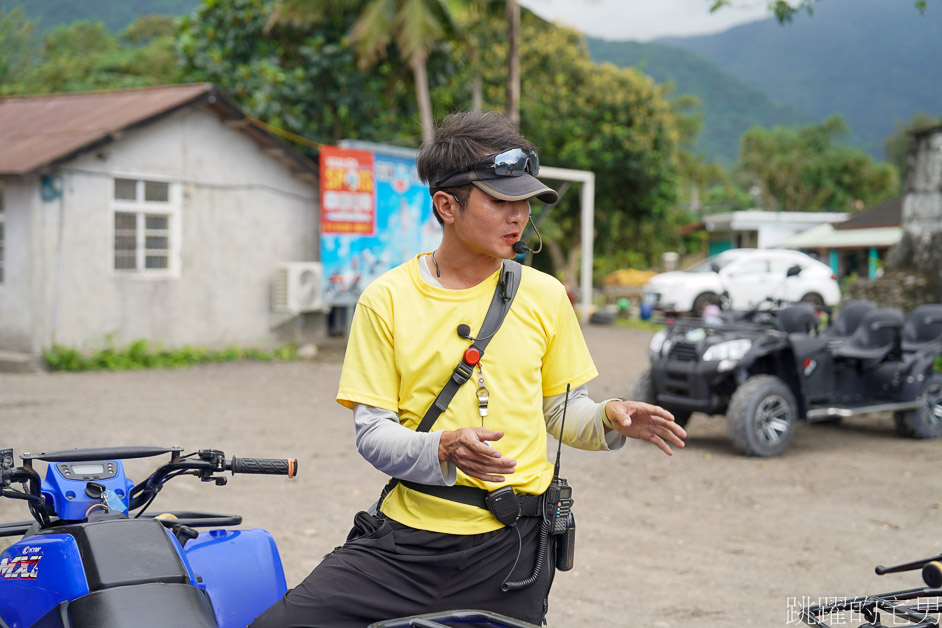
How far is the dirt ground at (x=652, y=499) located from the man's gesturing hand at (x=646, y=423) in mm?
1949

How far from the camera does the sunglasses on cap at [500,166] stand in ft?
7.47

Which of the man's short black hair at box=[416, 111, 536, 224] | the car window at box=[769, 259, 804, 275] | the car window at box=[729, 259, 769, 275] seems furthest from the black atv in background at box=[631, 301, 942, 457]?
the car window at box=[769, 259, 804, 275]

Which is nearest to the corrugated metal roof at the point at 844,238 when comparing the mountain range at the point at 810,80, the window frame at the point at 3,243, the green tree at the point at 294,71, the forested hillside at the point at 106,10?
the green tree at the point at 294,71

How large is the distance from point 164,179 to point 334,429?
6757 millimetres

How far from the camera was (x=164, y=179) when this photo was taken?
1438 cm

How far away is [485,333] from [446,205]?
13.3 inches

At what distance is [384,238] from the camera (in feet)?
53.6

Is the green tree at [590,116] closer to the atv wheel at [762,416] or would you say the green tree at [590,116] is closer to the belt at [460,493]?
the atv wheel at [762,416]

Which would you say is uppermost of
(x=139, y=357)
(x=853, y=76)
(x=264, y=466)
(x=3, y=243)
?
(x=853, y=76)

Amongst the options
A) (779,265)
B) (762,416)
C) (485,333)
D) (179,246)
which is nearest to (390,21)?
(179,246)

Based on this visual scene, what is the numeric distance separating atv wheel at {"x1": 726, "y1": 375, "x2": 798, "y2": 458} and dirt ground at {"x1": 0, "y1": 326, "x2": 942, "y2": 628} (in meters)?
0.16

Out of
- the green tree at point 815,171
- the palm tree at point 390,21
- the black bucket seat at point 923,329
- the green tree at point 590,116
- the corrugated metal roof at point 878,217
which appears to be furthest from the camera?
the green tree at point 815,171

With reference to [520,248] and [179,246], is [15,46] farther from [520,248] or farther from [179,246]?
[520,248]

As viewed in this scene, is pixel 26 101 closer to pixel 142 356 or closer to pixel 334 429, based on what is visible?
pixel 142 356
